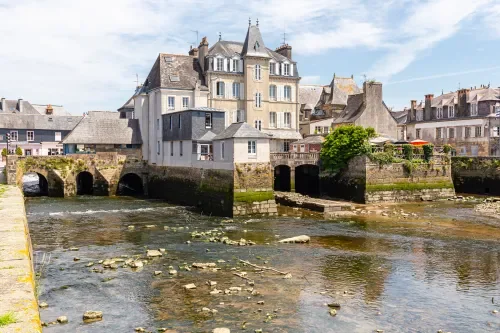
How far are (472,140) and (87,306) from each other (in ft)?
173

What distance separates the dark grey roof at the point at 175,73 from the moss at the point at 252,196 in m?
19.2

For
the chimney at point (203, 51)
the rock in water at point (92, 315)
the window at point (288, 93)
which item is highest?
the chimney at point (203, 51)

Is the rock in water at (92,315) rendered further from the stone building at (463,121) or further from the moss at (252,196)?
the stone building at (463,121)

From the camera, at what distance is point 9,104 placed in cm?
7419

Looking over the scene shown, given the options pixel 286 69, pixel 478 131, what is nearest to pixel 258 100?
pixel 286 69

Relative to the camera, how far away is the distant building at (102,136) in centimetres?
5034

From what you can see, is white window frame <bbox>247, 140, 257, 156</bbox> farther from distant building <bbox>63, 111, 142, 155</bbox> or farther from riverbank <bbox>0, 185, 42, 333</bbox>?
riverbank <bbox>0, 185, 42, 333</bbox>

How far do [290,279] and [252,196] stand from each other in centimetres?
1634

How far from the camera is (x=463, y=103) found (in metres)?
58.4

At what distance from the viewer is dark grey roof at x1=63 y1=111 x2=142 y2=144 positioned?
5072 cm

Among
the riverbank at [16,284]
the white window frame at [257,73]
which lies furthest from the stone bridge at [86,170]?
the riverbank at [16,284]

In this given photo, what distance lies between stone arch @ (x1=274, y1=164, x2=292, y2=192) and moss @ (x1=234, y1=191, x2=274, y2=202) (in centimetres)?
1391

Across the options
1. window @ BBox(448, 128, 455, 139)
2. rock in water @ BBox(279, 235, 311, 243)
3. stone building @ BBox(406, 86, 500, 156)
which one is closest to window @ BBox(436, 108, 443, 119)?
stone building @ BBox(406, 86, 500, 156)

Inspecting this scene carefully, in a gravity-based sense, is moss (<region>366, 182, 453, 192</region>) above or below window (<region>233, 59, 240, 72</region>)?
below
